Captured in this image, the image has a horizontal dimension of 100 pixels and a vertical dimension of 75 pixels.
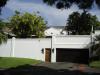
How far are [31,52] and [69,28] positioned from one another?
23.7 meters

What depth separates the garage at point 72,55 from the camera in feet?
154

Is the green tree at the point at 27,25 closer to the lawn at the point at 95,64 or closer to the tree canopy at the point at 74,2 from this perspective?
the lawn at the point at 95,64

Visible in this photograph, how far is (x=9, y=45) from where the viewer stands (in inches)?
2010

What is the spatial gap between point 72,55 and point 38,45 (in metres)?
5.17

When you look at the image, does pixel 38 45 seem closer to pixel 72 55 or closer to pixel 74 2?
pixel 72 55

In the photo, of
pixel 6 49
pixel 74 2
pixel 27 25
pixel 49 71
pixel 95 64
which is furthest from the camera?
pixel 27 25

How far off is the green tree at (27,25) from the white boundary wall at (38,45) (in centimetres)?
947

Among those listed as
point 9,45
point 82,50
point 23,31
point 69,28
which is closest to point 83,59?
point 82,50

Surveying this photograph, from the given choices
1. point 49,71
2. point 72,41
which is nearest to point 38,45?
point 72,41

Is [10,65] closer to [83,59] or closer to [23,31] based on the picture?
[83,59]

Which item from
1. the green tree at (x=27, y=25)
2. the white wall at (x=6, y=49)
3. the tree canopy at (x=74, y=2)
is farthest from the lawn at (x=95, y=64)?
the tree canopy at (x=74, y=2)

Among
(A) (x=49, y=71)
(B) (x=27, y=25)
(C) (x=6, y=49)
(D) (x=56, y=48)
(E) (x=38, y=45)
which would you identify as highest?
(B) (x=27, y=25)

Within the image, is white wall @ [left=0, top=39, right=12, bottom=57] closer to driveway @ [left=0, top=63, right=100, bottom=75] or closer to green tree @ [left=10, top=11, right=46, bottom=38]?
green tree @ [left=10, top=11, right=46, bottom=38]

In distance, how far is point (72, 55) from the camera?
156ft
